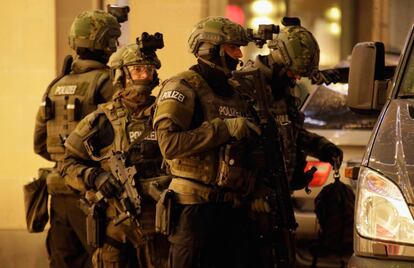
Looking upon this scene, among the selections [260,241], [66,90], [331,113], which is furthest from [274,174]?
[331,113]

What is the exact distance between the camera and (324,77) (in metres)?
7.64

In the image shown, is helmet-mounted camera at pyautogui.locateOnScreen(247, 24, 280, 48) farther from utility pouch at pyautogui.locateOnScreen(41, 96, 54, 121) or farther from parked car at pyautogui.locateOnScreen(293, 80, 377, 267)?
utility pouch at pyautogui.locateOnScreen(41, 96, 54, 121)

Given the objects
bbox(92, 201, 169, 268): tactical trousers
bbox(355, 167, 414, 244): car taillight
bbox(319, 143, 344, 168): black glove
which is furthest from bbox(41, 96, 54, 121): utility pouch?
bbox(355, 167, 414, 244): car taillight

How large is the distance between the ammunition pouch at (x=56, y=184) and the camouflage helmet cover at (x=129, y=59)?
0.85m

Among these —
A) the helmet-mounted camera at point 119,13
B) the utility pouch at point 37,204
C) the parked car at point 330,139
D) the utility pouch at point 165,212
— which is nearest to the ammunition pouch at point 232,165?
the utility pouch at point 165,212

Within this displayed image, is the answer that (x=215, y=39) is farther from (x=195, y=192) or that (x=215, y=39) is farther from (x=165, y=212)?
(x=165, y=212)

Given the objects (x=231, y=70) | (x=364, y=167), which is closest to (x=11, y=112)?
(x=231, y=70)

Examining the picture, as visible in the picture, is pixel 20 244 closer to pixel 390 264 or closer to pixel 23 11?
pixel 23 11

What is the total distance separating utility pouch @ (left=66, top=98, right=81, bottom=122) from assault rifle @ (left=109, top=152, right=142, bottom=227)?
76 cm

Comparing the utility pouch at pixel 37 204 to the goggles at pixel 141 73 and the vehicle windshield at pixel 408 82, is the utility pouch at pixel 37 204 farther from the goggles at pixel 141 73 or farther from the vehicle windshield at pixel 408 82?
the vehicle windshield at pixel 408 82

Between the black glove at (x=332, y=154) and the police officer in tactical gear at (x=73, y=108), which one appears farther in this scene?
the black glove at (x=332, y=154)

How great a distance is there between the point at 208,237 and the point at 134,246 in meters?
0.82

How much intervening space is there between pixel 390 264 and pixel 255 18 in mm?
10322

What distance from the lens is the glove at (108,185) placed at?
6727 millimetres
